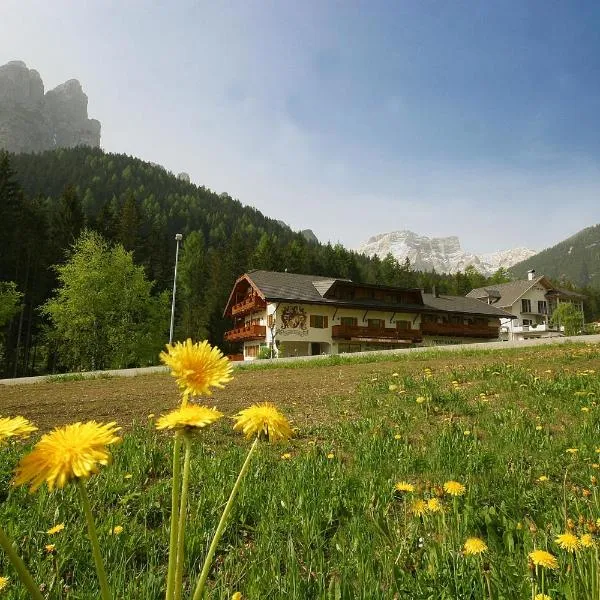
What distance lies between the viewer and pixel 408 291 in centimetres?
4716

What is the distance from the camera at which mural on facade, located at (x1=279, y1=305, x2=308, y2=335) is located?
132ft

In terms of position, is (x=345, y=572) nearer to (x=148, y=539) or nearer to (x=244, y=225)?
(x=148, y=539)

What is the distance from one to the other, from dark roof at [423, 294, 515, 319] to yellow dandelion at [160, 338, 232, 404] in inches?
1950

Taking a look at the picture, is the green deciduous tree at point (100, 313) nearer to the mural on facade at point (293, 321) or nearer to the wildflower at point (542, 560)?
the mural on facade at point (293, 321)

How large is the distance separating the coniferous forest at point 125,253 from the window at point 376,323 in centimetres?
1836

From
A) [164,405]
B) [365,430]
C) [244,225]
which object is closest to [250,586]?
[365,430]

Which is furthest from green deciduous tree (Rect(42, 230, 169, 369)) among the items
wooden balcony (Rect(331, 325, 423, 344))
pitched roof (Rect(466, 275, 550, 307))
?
pitched roof (Rect(466, 275, 550, 307))

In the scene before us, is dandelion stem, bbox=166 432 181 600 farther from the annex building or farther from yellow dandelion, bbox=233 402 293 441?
the annex building

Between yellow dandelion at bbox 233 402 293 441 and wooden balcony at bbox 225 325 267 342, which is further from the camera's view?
wooden balcony at bbox 225 325 267 342

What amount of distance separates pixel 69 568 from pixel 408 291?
4660cm

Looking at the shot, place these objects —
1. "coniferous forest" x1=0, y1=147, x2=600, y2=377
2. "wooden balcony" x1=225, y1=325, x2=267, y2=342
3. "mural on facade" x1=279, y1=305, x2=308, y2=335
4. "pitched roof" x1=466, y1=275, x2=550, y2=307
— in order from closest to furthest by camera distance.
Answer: "coniferous forest" x1=0, y1=147, x2=600, y2=377
"mural on facade" x1=279, y1=305, x2=308, y2=335
"wooden balcony" x1=225, y1=325, x2=267, y2=342
"pitched roof" x1=466, y1=275, x2=550, y2=307

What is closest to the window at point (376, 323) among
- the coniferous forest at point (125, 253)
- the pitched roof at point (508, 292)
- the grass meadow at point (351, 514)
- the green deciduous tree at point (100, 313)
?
the coniferous forest at point (125, 253)

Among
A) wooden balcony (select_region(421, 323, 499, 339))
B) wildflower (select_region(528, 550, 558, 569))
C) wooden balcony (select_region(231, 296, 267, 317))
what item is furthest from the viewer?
wooden balcony (select_region(421, 323, 499, 339))

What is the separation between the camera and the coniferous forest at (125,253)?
36531 mm
